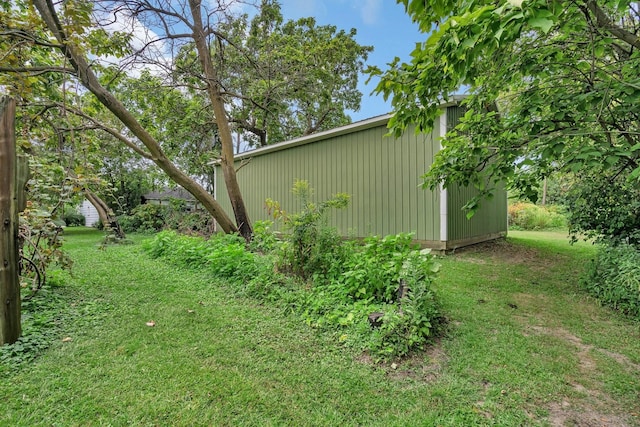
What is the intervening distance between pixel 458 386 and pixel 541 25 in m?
2.04

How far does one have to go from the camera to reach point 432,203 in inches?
238

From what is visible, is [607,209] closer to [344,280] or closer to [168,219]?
[344,280]

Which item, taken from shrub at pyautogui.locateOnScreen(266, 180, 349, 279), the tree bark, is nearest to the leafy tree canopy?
shrub at pyautogui.locateOnScreen(266, 180, 349, 279)

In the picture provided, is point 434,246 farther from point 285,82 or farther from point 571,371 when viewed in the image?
point 285,82

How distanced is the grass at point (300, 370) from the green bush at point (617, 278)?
0.23m

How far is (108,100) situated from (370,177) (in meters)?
5.24

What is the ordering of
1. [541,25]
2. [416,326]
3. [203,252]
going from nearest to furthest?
[541,25] → [416,326] → [203,252]

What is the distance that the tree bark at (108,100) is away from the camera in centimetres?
381

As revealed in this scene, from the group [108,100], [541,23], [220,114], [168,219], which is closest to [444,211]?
[541,23]

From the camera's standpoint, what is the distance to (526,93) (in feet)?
9.98

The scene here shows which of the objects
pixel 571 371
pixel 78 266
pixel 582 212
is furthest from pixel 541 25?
pixel 78 266

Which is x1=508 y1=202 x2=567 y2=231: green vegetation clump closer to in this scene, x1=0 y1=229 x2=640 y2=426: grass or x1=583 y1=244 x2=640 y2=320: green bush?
x1=583 y1=244 x2=640 y2=320: green bush

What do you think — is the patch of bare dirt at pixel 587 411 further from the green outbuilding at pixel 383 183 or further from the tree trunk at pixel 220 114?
the tree trunk at pixel 220 114

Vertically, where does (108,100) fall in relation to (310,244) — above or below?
above
